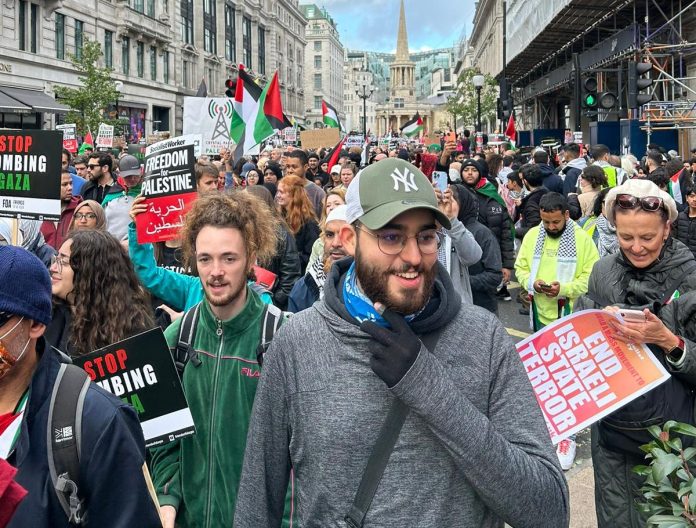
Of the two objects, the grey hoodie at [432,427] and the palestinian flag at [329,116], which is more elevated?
the palestinian flag at [329,116]

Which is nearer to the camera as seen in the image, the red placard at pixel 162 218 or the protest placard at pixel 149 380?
the protest placard at pixel 149 380

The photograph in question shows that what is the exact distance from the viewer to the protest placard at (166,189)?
521 cm

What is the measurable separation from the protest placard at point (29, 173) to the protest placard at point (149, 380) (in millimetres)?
2426

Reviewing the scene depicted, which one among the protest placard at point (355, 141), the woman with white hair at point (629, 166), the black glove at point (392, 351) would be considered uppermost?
the protest placard at point (355, 141)

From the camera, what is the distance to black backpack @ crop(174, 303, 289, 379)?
3.07 meters

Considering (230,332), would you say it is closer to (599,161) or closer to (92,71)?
(599,161)

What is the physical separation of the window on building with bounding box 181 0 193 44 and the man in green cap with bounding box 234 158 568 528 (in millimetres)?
59881

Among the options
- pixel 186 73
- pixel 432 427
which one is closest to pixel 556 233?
pixel 432 427

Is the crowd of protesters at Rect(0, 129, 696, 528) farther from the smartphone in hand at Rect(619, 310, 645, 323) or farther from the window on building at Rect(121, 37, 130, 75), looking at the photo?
the window on building at Rect(121, 37, 130, 75)

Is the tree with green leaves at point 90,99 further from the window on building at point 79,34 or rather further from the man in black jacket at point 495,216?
the man in black jacket at point 495,216

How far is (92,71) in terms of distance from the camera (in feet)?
114

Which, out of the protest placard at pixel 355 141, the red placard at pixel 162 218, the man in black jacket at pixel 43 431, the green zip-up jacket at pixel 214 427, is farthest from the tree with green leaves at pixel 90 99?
the man in black jacket at pixel 43 431

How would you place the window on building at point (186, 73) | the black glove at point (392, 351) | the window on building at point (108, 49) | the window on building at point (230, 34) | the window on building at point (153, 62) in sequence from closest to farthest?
the black glove at point (392, 351) < the window on building at point (108, 49) < the window on building at point (153, 62) < the window on building at point (186, 73) < the window on building at point (230, 34)

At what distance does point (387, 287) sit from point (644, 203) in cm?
213
